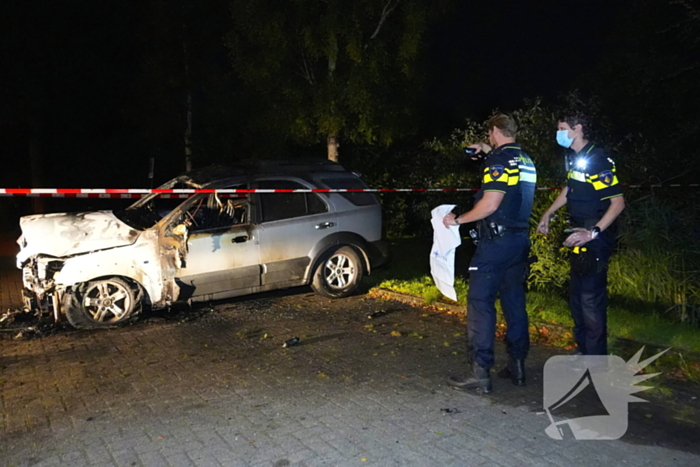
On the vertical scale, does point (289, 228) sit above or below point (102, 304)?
above

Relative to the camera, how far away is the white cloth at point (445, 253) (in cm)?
516

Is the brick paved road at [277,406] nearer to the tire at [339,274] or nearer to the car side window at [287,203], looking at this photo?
the tire at [339,274]

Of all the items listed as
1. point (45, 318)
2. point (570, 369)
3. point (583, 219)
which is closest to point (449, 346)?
point (570, 369)

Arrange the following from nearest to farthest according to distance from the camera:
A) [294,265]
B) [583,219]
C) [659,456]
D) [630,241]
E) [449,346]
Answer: [659,456], [583,219], [449,346], [630,241], [294,265]

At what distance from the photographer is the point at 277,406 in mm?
4621

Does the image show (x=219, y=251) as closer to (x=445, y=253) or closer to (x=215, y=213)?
(x=215, y=213)

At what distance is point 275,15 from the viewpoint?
1091 cm

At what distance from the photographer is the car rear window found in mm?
8602

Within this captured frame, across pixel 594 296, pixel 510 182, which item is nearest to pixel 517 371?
pixel 594 296

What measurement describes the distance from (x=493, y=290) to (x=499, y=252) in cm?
30

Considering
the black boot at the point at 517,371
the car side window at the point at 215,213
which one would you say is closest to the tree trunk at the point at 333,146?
the car side window at the point at 215,213

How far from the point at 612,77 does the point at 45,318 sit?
12127 mm

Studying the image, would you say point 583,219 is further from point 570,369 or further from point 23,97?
point 23,97

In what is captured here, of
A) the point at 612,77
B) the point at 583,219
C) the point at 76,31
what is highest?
the point at 76,31
